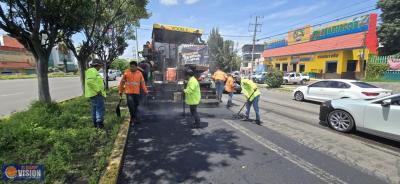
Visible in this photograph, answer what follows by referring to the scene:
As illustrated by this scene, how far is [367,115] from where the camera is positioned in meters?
5.55

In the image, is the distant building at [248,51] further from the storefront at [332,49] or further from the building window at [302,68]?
the building window at [302,68]

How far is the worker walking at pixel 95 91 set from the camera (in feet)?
17.4

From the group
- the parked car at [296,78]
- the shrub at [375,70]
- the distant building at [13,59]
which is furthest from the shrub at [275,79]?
the distant building at [13,59]

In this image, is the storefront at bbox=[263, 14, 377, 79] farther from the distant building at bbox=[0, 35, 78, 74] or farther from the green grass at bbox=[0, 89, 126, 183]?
the distant building at bbox=[0, 35, 78, 74]

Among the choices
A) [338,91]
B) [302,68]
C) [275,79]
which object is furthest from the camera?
[302,68]

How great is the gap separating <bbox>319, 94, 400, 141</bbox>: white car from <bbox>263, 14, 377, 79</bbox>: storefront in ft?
78.6

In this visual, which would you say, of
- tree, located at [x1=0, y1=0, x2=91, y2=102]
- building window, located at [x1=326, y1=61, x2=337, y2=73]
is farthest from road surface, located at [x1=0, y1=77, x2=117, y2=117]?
building window, located at [x1=326, y1=61, x2=337, y2=73]

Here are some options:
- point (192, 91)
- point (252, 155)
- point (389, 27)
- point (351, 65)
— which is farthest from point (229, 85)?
point (389, 27)

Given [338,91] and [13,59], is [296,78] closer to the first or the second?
[338,91]

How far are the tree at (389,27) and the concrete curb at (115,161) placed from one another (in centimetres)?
3365

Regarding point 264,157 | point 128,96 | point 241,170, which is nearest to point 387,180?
point 264,157

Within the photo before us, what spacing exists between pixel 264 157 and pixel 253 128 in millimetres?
2090

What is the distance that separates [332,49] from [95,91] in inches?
1211

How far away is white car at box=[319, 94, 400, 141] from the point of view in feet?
16.6
